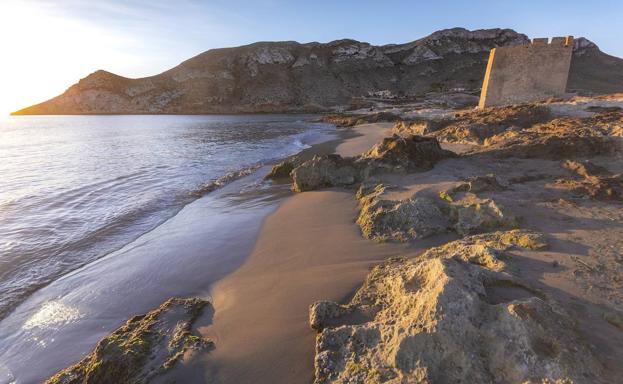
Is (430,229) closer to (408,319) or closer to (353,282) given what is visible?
(353,282)

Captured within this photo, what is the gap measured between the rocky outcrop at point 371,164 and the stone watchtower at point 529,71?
14.3 m

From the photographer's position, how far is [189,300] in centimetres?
400

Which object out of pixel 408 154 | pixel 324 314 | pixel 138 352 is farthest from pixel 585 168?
pixel 138 352

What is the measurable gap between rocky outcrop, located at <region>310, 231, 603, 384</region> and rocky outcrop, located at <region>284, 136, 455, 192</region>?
214 inches

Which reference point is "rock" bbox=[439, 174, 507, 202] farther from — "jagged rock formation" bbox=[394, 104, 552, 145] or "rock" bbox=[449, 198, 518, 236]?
"jagged rock formation" bbox=[394, 104, 552, 145]

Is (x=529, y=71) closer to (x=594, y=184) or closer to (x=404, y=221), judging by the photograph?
(x=594, y=184)

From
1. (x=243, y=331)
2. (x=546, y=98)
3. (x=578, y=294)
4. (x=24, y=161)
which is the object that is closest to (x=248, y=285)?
(x=243, y=331)

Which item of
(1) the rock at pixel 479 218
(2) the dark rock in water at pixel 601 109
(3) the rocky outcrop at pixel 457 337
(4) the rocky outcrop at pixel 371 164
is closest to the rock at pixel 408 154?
(4) the rocky outcrop at pixel 371 164

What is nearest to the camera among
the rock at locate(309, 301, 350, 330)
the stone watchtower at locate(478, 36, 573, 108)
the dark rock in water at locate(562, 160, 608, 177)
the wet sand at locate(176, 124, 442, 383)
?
the wet sand at locate(176, 124, 442, 383)

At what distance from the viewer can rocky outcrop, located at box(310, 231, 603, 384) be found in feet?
6.51

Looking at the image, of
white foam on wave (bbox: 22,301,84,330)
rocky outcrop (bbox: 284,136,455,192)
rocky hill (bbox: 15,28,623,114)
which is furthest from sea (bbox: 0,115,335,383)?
rocky hill (bbox: 15,28,623,114)

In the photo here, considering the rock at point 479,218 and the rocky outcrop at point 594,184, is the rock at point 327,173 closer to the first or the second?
the rock at point 479,218

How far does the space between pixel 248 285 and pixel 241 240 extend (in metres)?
1.88

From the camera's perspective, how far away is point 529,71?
61.6 feet
